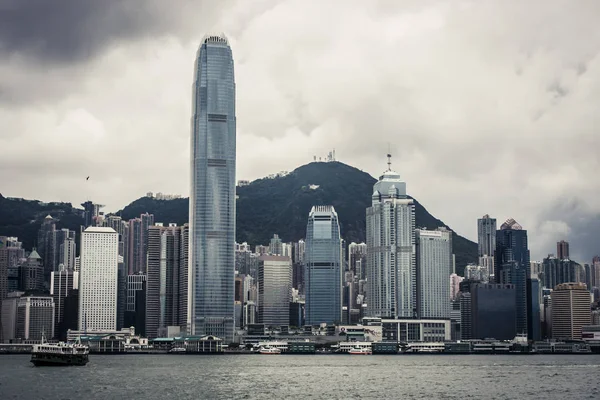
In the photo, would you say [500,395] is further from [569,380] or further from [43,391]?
[43,391]

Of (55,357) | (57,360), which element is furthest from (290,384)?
(55,357)

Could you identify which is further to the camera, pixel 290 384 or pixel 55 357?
pixel 55 357

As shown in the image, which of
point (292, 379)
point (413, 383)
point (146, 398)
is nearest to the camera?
point (146, 398)

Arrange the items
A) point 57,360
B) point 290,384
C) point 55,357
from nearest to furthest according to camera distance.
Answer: point 290,384 < point 57,360 < point 55,357

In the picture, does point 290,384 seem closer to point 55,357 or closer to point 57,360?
point 57,360

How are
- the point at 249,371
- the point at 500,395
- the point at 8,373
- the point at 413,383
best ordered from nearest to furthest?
the point at 500,395 → the point at 413,383 → the point at 8,373 → the point at 249,371

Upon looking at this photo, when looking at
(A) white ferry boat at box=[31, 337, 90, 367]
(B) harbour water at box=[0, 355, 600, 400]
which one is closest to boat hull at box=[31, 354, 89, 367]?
(A) white ferry boat at box=[31, 337, 90, 367]

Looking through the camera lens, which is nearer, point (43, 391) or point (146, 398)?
point (146, 398)

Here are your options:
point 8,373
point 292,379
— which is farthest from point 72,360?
point 292,379

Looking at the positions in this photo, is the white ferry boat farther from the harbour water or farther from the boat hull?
the harbour water

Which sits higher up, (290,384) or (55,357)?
(55,357)

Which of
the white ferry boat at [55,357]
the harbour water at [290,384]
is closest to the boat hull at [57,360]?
the white ferry boat at [55,357]
